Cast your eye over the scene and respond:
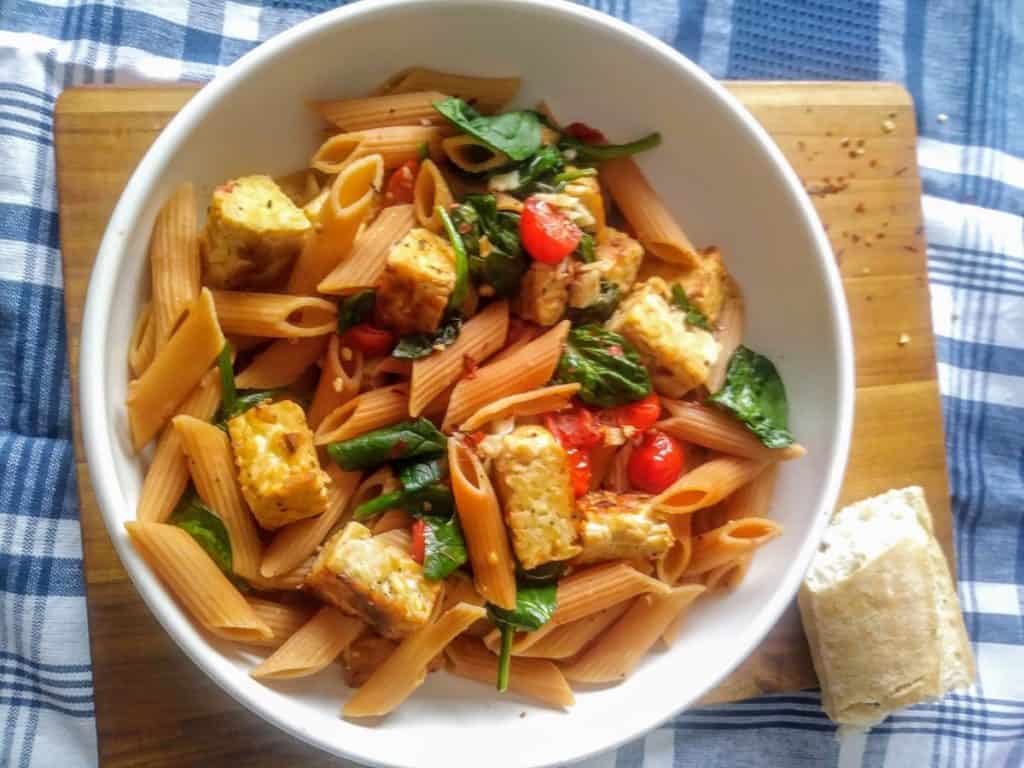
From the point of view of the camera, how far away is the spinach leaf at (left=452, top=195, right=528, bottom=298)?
2141 mm

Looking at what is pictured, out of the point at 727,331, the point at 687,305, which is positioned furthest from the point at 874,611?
the point at 687,305

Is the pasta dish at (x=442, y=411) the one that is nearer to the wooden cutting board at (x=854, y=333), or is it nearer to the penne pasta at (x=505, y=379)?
the penne pasta at (x=505, y=379)

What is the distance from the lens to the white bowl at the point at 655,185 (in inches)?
77.2

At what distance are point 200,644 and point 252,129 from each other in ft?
3.42

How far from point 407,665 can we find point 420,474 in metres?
0.39

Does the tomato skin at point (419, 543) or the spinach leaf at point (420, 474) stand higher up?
the spinach leaf at point (420, 474)

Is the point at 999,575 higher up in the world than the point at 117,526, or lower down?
lower down

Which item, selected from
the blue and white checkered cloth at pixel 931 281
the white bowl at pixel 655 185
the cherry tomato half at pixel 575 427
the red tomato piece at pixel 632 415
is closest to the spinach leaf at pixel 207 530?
the white bowl at pixel 655 185

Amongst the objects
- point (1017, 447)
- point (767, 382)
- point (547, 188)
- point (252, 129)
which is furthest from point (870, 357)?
point (252, 129)

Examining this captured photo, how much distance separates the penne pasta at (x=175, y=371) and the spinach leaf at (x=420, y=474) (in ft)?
1.46

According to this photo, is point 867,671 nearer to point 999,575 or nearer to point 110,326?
point 999,575

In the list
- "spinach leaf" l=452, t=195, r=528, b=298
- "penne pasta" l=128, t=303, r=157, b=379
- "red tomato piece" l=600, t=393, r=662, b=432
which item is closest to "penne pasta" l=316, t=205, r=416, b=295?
"spinach leaf" l=452, t=195, r=528, b=298

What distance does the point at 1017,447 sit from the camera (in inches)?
119

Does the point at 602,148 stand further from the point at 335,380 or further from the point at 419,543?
the point at 419,543
